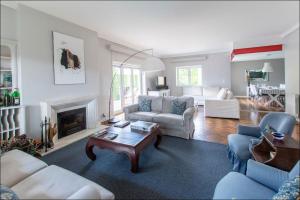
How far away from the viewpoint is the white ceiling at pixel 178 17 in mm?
2697

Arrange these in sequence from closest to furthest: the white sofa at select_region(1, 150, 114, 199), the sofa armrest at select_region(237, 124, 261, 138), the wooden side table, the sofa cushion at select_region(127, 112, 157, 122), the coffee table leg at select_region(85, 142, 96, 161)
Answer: the white sofa at select_region(1, 150, 114, 199) < the wooden side table < the sofa armrest at select_region(237, 124, 261, 138) < the coffee table leg at select_region(85, 142, 96, 161) < the sofa cushion at select_region(127, 112, 157, 122)

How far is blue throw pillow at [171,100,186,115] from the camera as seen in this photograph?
360 centimetres

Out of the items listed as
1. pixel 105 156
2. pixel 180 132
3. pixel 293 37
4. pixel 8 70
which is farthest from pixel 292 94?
pixel 8 70

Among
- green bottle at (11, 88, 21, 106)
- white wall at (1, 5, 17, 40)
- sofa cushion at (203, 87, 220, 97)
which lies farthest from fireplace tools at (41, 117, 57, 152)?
sofa cushion at (203, 87, 220, 97)

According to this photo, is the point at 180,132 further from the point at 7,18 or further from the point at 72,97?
the point at 7,18

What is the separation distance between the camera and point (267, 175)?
1256 mm

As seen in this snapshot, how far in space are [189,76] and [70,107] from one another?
6.22m

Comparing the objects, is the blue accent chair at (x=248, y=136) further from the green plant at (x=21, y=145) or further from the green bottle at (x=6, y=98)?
the green bottle at (x=6, y=98)

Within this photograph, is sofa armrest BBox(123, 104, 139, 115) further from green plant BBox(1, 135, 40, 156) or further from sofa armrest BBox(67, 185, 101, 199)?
sofa armrest BBox(67, 185, 101, 199)

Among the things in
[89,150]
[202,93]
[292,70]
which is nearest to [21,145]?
[89,150]

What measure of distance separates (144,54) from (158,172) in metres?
5.65

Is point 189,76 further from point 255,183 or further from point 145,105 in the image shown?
point 255,183

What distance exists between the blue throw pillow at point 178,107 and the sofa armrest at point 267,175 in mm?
2241

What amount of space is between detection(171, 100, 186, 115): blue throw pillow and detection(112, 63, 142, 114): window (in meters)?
2.39
